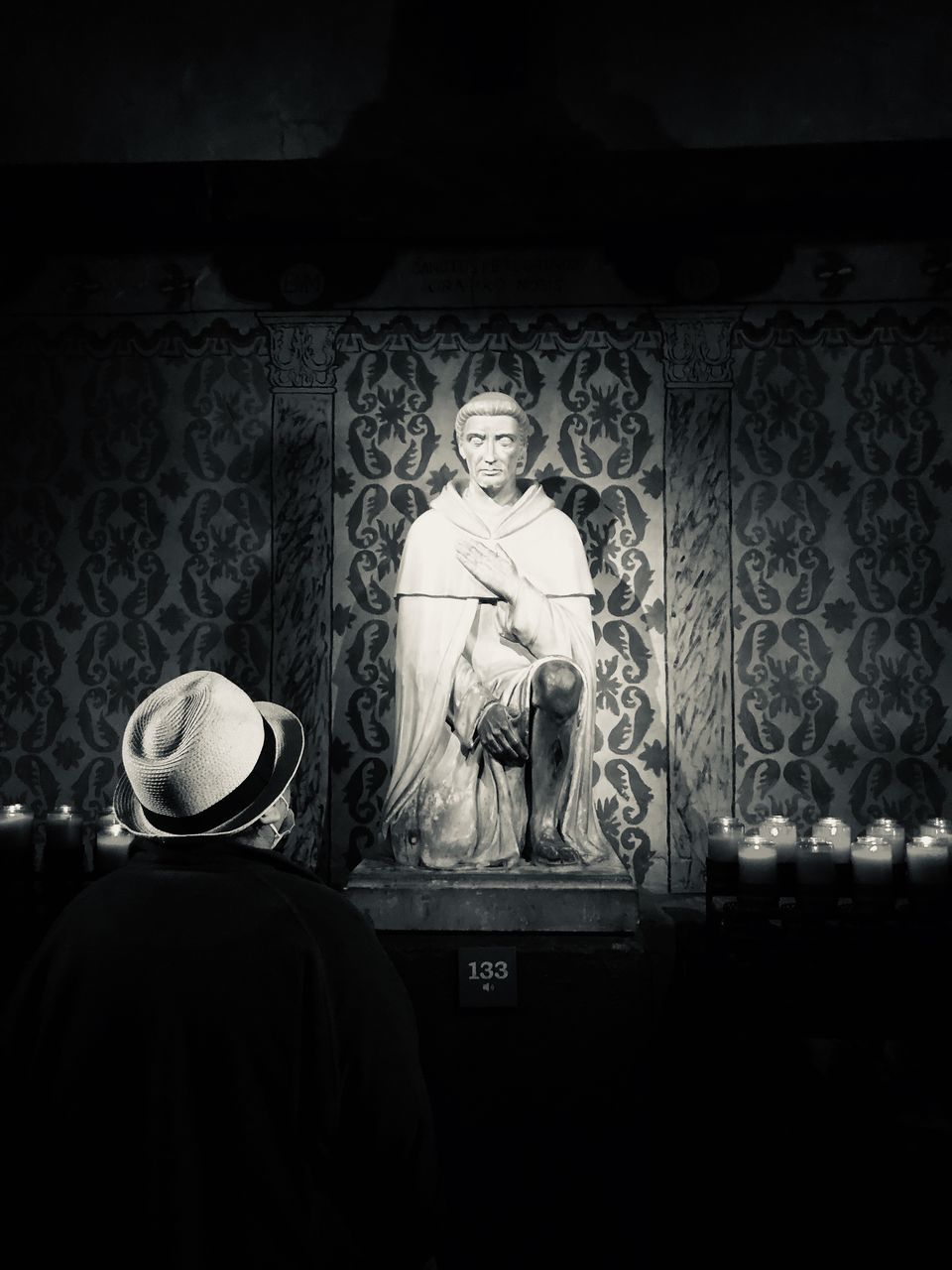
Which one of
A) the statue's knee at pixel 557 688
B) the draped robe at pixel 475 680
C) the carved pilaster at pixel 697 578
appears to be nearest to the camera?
the statue's knee at pixel 557 688

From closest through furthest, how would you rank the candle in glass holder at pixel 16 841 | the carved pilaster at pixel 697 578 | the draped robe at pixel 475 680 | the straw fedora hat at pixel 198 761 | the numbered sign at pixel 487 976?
the straw fedora hat at pixel 198 761
the numbered sign at pixel 487 976
the draped robe at pixel 475 680
the candle in glass holder at pixel 16 841
the carved pilaster at pixel 697 578

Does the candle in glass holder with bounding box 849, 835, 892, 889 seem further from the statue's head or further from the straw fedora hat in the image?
the straw fedora hat

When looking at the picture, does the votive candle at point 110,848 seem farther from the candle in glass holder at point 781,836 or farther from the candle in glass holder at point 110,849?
the candle in glass holder at point 781,836

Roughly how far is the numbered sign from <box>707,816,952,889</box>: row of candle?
93 centimetres

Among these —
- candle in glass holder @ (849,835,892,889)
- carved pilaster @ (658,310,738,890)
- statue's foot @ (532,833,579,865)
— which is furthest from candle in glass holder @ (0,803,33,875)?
candle in glass holder @ (849,835,892,889)

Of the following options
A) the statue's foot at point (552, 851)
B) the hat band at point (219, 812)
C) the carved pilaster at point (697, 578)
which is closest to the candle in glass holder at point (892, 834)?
the carved pilaster at point (697, 578)

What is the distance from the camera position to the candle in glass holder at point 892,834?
10.8 ft

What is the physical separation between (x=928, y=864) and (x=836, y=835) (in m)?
0.29

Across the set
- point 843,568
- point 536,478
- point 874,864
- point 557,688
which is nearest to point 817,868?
point 874,864

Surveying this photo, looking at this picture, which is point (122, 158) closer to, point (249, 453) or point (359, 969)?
point (249, 453)

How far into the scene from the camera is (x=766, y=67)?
11.5 feet

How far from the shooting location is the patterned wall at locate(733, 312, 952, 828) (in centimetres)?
402

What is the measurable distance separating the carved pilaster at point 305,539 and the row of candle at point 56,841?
80cm

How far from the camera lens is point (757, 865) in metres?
3.26
